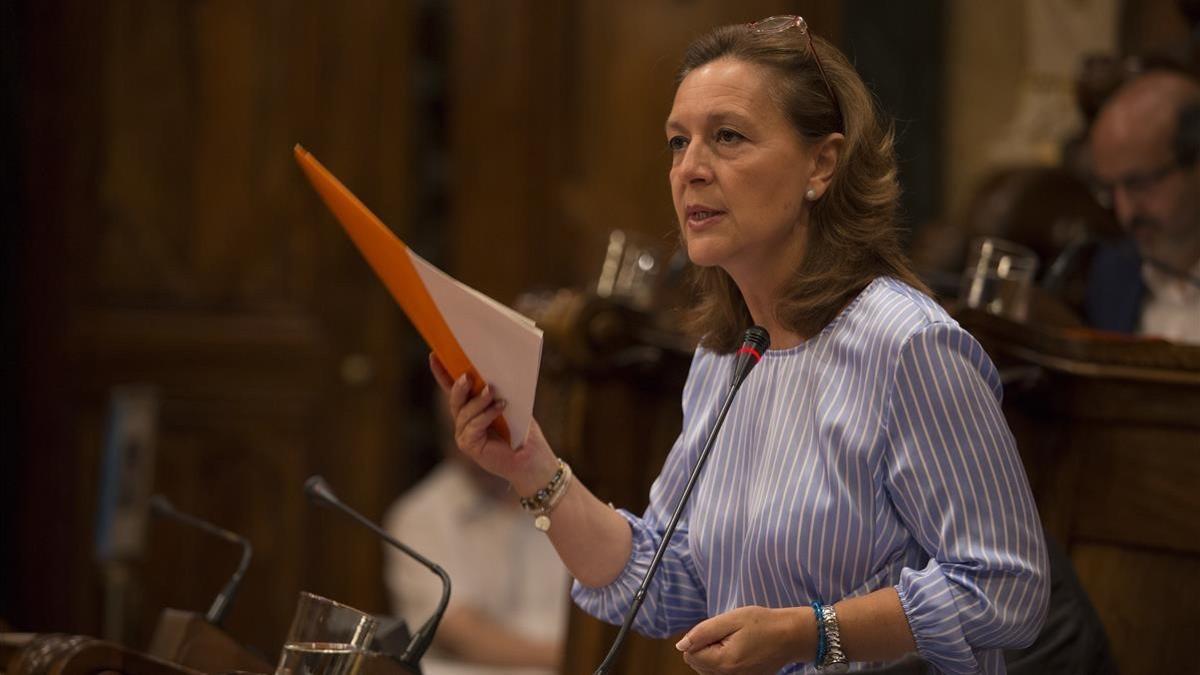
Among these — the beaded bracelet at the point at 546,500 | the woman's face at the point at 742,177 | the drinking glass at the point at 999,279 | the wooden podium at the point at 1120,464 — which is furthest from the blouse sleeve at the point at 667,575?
the drinking glass at the point at 999,279

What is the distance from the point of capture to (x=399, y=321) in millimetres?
5270

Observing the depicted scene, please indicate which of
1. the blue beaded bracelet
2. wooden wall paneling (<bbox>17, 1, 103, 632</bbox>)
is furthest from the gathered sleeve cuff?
wooden wall paneling (<bbox>17, 1, 103, 632</bbox>)

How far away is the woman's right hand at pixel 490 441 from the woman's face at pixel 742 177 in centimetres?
28

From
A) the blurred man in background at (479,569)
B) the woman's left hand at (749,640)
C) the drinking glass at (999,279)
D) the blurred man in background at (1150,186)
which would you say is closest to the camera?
the woman's left hand at (749,640)

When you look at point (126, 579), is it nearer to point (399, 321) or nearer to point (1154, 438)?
point (399, 321)

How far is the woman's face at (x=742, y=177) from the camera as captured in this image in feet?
5.74

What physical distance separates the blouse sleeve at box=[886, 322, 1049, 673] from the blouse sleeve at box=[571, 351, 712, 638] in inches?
13.5

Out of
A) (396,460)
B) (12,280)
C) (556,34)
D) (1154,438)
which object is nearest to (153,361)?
(12,280)

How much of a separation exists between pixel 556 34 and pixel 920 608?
3.81 m

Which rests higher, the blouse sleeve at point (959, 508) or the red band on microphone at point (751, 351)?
the red band on microphone at point (751, 351)

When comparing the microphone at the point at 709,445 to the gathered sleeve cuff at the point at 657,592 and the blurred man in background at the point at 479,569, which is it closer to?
the gathered sleeve cuff at the point at 657,592

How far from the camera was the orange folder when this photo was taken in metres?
1.67

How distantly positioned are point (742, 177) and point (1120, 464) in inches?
37.4

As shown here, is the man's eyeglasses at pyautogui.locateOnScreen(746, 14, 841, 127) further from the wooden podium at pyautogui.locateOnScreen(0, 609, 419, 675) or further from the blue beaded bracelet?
the wooden podium at pyautogui.locateOnScreen(0, 609, 419, 675)
